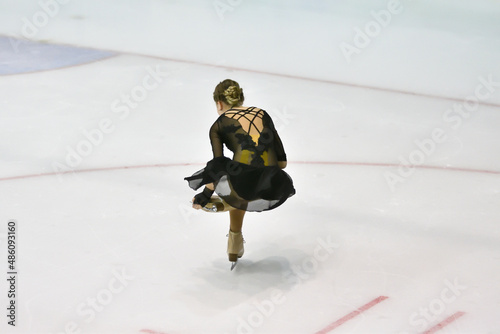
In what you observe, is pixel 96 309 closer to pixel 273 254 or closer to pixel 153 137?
pixel 273 254

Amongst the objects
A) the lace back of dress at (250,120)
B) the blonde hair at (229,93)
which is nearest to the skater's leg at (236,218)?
the lace back of dress at (250,120)

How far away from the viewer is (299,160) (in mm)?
7441

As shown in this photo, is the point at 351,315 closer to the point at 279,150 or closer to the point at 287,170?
the point at 279,150

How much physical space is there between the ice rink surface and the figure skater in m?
0.53

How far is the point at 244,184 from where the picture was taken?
17.0 feet

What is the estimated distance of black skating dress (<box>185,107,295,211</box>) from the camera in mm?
5180

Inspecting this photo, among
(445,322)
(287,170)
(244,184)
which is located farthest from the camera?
(287,170)

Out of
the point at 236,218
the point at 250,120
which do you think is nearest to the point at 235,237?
the point at 236,218

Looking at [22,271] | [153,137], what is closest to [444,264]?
[22,271]

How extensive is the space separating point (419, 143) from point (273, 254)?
104 inches

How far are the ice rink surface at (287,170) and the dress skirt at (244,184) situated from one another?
53 cm

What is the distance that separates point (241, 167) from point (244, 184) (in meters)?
0.11

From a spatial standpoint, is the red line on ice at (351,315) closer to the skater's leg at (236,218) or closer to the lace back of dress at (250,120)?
the skater's leg at (236,218)

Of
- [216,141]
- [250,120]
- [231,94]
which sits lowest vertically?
[216,141]
